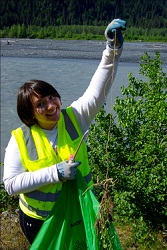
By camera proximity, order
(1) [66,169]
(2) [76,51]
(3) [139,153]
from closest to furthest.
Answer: (1) [66,169] < (3) [139,153] < (2) [76,51]

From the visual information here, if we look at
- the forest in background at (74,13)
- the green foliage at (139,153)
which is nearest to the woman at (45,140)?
the green foliage at (139,153)

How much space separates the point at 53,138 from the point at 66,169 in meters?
0.18

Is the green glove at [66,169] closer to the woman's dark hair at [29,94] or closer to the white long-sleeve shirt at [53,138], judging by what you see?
the white long-sleeve shirt at [53,138]

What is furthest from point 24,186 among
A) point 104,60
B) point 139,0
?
point 139,0

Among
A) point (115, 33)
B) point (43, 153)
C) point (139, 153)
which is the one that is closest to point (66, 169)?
point (43, 153)

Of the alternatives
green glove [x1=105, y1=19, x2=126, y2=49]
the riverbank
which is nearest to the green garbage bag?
green glove [x1=105, y1=19, x2=126, y2=49]

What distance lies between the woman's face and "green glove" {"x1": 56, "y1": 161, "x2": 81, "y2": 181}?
0.19 metres

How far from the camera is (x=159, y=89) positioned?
4250mm

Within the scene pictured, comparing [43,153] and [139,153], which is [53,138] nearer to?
[43,153]

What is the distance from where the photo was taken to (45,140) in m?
2.06

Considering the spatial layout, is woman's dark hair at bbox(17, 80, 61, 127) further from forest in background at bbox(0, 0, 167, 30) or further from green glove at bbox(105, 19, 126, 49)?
forest in background at bbox(0, 0, 167, 30)

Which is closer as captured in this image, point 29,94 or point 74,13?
point 29,94

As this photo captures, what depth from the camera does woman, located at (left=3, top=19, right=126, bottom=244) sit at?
2016mm

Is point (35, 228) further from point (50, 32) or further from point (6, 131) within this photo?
point (50, 32)
